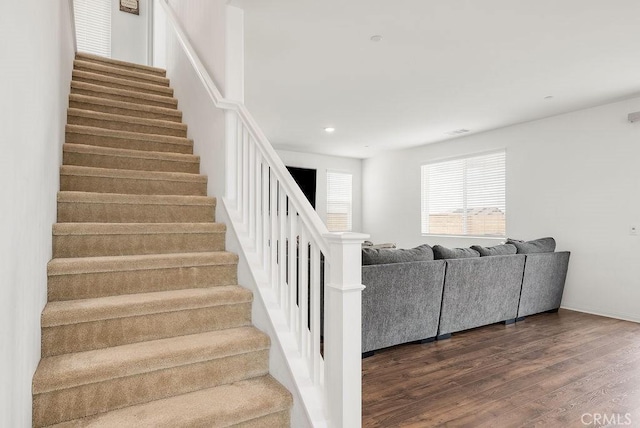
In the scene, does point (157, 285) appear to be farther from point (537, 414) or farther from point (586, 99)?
point (586, 99)

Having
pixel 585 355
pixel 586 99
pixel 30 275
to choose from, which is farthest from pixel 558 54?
pixel 30 275

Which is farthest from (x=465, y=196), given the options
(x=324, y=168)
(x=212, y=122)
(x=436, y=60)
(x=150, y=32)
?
(x=150, y=32)

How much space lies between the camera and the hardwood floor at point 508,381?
2260 millimetres

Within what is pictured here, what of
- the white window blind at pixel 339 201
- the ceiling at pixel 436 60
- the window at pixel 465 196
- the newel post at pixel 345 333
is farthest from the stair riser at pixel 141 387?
the white window blind at pixel 339 201

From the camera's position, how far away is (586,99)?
4648 mm

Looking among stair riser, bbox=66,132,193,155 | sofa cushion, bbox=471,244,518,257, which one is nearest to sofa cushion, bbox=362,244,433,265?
sofa cushion, bbox=471,244,518,257

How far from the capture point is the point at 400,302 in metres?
3.36

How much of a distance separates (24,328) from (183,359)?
0.69 metres

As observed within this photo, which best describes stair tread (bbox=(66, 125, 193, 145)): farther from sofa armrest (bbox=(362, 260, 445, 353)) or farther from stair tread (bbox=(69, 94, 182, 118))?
sofa armrest (bbox=(362, 260, 445, 353))

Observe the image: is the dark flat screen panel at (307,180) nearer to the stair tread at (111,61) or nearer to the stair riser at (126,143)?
the stair tread at (111,61)

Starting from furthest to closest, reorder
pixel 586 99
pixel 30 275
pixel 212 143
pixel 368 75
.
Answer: pixel 586 99
pixel 368 75
pixel 212 143
pixel 30 275

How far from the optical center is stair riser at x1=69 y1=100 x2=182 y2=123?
334cm

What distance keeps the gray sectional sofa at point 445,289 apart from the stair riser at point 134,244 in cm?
130

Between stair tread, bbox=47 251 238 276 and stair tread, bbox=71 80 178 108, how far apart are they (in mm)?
2178
